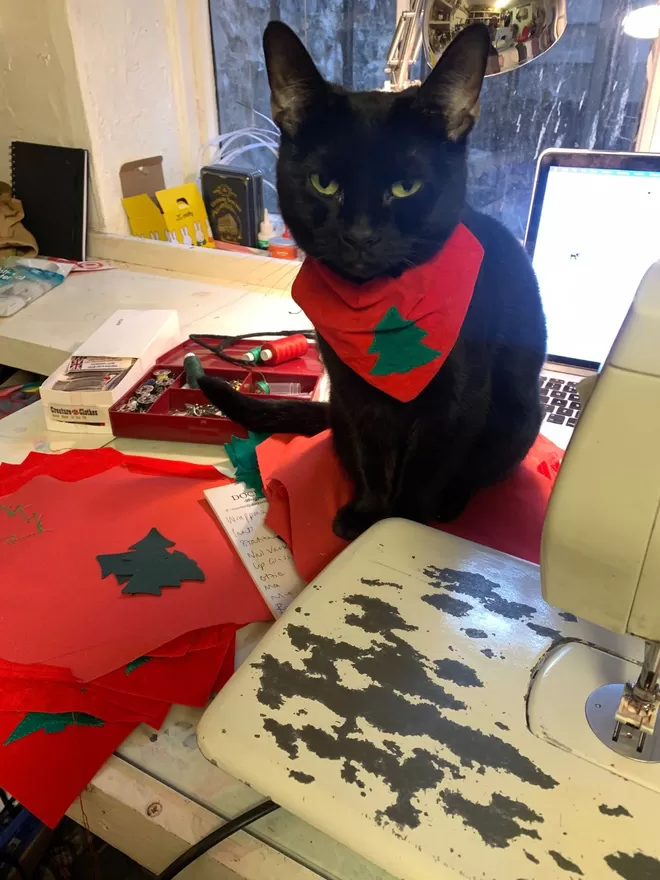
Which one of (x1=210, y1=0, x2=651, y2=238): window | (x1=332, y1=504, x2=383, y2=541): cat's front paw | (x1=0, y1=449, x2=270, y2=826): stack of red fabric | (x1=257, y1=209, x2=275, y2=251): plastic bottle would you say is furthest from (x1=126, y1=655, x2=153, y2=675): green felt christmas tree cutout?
(x1=257, y1=209, x2=275, y2=251): plastic bottle

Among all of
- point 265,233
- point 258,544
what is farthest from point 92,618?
point 265,233

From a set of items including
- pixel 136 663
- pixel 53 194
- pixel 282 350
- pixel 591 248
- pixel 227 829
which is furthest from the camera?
pixel 53 194

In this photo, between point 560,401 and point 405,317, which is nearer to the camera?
point 405,317

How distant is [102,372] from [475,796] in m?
0.86

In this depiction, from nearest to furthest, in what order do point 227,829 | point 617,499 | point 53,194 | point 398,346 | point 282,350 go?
point 617,499, point 227,829, point 398,346, point 282,350, point 53,194

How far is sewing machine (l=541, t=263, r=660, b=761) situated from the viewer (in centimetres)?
37

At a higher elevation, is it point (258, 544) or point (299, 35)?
point (299, 35)

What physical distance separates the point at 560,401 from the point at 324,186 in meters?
0.58

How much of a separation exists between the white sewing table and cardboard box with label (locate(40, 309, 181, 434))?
0.50m

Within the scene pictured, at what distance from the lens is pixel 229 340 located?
1.24 meters

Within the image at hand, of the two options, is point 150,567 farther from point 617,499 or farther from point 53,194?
point 53,194

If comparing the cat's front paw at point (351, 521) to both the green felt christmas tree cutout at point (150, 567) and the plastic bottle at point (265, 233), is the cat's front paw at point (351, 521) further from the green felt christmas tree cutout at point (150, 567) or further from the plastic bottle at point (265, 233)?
the plastic bottle at point (265, 233)

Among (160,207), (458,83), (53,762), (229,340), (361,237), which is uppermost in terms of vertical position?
(458,83)

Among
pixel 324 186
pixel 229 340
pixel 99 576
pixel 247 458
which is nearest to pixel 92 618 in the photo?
pixel 99 576
